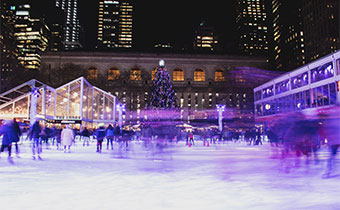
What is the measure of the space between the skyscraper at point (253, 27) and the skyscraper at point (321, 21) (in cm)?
8659

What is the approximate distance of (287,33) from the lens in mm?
117312

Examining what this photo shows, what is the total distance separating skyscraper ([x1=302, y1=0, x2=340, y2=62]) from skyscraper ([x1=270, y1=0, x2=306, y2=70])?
1556 centimetres

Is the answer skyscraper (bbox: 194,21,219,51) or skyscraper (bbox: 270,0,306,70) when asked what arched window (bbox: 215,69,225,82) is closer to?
skyscraper (bbox: 270,0,306,70)

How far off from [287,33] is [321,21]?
42.2 meters

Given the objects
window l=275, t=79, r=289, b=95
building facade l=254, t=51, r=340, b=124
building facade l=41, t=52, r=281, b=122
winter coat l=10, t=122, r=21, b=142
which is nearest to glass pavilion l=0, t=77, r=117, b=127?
winter coat l=10, t=122, r=21, b=142

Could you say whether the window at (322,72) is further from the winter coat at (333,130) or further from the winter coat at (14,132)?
the winter coat at (14,132)

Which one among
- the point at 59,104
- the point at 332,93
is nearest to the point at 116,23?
the point at 59,104

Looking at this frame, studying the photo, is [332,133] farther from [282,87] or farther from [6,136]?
[282,87]

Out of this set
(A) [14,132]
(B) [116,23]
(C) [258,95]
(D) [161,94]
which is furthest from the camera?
(B) [116,23]

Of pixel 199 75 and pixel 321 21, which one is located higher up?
pixel 321 21

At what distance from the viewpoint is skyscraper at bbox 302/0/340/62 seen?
67750mm

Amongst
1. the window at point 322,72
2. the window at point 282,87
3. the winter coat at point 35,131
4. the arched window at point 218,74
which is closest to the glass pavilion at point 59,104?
the winter coat at point 35,131

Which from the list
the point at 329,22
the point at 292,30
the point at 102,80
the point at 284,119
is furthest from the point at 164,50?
the point at 284,119

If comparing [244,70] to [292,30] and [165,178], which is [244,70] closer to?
[292,30]
